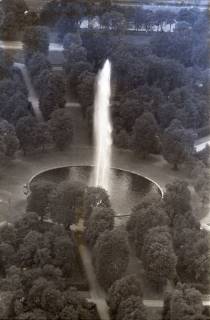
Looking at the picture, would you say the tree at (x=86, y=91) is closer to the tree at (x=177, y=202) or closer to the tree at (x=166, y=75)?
the tree at (x=166, y=75)

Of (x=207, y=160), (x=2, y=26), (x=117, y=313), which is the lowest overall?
(x=117, y=313)

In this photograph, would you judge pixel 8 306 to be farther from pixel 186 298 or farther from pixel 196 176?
pixel 196 176

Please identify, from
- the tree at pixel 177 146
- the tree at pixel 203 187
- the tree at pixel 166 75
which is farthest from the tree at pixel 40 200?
the tree at pixel 166 75

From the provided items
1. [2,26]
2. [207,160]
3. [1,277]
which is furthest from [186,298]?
[2,26]

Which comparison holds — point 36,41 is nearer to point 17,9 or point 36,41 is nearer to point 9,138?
point 17,9

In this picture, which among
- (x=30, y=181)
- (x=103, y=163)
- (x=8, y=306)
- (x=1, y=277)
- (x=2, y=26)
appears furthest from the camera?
(x=2, y=26)

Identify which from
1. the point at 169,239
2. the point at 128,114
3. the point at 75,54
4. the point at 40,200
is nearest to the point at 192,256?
the point at 169,239

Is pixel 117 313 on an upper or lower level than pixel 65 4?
lower
